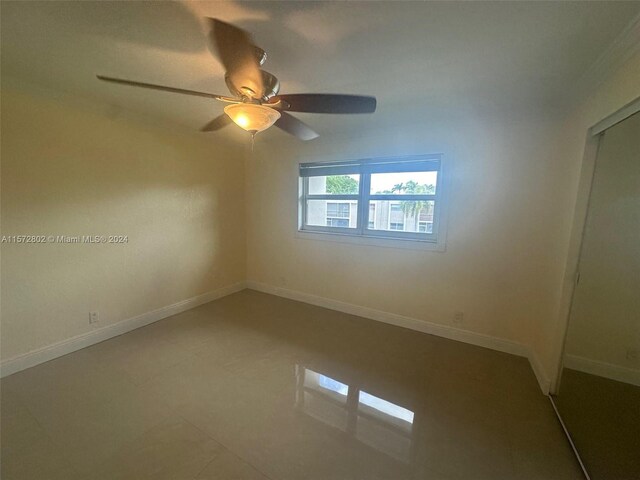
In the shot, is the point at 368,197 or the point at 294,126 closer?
the point at 294,126

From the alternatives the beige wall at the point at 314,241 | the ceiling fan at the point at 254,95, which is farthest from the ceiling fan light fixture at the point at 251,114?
the beige wall at the point at 314,241

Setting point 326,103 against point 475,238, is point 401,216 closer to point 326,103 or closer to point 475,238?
point 475,238

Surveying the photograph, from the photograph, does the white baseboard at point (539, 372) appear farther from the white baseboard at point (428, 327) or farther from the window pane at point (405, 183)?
the window pane at point (405, 183)

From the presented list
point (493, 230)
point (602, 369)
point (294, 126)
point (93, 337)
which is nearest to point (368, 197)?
point (493, 230)

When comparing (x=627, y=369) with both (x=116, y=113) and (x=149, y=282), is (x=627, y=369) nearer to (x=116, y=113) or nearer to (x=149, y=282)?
(x=149, y=282)

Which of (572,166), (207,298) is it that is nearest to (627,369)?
(572,166)

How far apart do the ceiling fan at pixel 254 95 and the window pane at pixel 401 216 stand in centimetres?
166

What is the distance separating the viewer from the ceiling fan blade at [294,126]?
5.61ft

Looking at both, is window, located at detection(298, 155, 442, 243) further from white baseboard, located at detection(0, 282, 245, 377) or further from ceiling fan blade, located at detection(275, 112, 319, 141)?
white baseboard, located at detection(0, 282, 245, 377)

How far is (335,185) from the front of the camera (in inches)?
132

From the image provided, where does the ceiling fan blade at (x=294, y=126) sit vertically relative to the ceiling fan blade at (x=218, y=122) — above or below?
below

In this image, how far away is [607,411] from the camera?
143 cm

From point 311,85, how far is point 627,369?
2572 mm

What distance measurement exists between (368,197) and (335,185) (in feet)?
1.68
